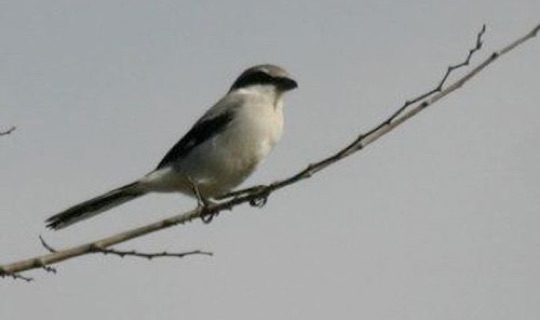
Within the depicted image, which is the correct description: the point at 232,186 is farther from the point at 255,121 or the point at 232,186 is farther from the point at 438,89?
the point at 438,89

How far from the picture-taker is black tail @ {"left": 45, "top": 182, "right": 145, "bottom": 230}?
5715 millimetres

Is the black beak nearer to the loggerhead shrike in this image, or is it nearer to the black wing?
the loggerhead shrike

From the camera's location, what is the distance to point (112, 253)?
3500mm

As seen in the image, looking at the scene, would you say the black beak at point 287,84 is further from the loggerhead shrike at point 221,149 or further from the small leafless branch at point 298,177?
the small leafless branch at point 298,177

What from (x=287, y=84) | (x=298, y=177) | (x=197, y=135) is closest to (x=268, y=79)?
(x=287, y=84)

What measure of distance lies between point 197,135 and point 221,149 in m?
0.32

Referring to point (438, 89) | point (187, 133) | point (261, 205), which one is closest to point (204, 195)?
point (187, 133)

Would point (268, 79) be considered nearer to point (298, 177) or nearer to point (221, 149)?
point (221, 149)

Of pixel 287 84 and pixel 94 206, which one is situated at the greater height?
pixel 287 84

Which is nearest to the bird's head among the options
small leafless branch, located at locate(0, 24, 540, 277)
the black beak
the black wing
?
the black beak

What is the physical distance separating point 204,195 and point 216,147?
29cm

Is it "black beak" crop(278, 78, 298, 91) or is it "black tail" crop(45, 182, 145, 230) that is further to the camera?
"black beak" crop(278, 78, 298, 91)

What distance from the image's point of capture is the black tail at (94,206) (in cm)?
571

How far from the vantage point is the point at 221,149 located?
6.64 metres
